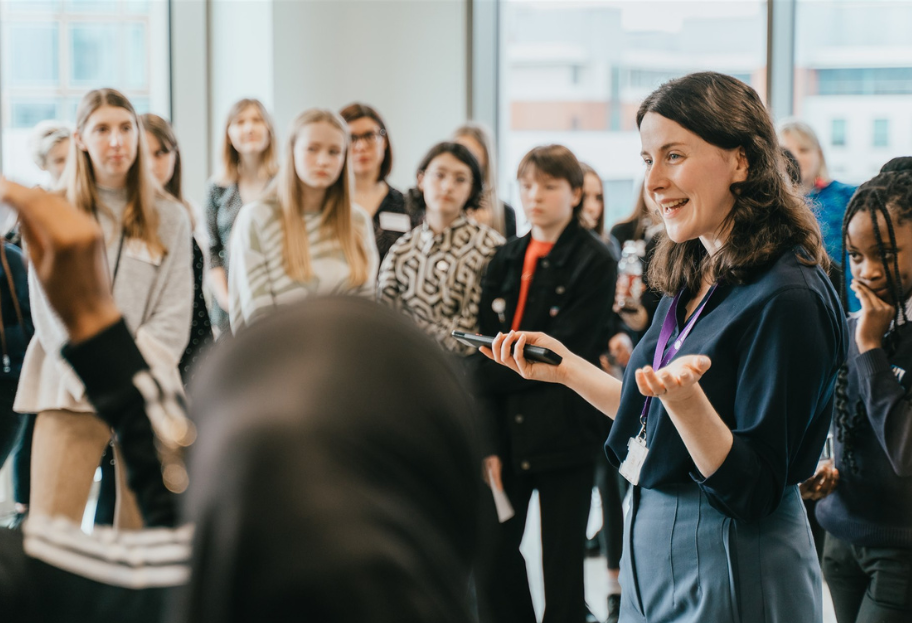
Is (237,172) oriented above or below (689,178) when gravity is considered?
above

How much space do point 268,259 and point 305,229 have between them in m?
0.19

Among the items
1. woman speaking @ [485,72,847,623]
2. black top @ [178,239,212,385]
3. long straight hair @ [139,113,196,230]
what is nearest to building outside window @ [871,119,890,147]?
long straight hair @ [139,113,196,230]

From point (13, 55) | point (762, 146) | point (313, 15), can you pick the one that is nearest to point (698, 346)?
point (762, 146)

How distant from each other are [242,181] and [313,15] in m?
1.54

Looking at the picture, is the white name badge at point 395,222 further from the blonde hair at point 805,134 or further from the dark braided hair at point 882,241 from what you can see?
the dark braided hair at point 882,241

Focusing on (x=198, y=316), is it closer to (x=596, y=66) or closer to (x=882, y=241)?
(x=882, y=241)

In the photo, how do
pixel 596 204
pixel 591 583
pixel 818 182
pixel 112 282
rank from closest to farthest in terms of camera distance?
pixel 112 282, pixel 591 583, pixel 818 182, pixel 596 204

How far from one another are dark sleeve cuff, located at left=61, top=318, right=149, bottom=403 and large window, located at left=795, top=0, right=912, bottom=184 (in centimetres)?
550

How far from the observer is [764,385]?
1344 millimetres

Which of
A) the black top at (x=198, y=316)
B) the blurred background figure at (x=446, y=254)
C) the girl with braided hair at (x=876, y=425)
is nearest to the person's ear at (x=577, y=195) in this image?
the blurred background figure at (x=446, y=254)

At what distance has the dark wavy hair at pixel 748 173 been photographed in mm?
1446

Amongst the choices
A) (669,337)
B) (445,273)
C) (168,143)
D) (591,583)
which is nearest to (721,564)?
(669,337)

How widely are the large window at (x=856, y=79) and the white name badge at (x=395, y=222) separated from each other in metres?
3.02

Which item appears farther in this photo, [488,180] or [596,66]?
[596,66]
